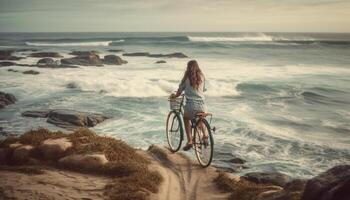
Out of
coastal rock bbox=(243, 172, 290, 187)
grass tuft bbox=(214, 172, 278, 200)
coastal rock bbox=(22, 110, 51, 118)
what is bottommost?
coastal rock bbox=(22, 110, 51, 118)

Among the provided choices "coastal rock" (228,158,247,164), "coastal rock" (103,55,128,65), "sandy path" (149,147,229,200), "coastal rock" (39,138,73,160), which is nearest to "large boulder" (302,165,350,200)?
"sandy path" (149,147,229,200)

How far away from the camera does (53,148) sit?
850 cm

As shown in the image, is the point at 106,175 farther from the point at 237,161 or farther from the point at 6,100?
the point at 6,100

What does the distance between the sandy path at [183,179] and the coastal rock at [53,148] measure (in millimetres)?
2078

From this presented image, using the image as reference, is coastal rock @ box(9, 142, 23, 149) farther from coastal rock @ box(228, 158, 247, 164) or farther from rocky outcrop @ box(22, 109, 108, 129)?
rocky outcrop @ box(22, 109, 108, 129)

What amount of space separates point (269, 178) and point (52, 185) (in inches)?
228

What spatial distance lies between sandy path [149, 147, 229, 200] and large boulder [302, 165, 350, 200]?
2.47 metres

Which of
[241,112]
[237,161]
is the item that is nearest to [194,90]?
[237,161]

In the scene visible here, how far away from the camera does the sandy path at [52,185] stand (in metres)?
5.93

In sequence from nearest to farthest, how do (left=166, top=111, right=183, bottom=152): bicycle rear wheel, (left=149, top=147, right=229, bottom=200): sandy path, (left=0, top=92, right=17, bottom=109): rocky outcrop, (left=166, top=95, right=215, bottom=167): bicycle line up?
(left=149, top=147, right=229, bottom=200): sandy path
(left=166, top=95, right=215, bottom=167): bicycle
(left=166, top=111, right=183, bottom=152): bicycle rear wheel
(left=0, top=92, right=17, bottom=109): rocky outcrop


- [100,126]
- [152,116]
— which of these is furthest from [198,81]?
[152,116]

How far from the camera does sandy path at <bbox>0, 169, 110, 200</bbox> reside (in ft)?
19.5

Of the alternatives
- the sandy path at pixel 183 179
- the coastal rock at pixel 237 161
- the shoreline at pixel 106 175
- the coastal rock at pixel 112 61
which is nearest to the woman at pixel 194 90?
the sandy path at pixel 183 179

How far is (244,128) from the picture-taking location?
54.6ft
